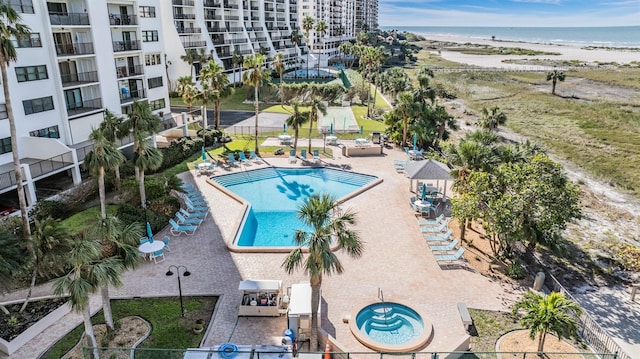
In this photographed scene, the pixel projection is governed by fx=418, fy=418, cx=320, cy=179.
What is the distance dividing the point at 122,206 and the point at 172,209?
9.71ft

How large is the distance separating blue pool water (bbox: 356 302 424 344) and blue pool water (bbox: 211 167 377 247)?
841 cm

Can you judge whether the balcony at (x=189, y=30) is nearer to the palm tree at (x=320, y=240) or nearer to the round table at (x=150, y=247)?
the round table at (x=150, y=247)

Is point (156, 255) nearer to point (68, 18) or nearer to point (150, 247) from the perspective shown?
point (150, 247)

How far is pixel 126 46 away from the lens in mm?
35375

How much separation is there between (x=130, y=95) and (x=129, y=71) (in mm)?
2068

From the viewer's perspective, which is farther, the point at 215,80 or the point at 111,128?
the point at 215,80

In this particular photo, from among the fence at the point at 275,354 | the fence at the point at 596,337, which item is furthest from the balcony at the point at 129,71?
the fence at the point at 596,337

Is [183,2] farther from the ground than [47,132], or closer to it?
farther from the ground

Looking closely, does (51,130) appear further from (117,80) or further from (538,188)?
(538,188)

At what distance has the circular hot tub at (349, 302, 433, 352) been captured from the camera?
15.5 metres

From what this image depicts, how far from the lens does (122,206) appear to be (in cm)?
2484

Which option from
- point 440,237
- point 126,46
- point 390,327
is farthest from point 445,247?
point 126,46

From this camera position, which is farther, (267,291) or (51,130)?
(51,130)

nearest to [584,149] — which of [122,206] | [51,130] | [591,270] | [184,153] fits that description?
[591,270]
